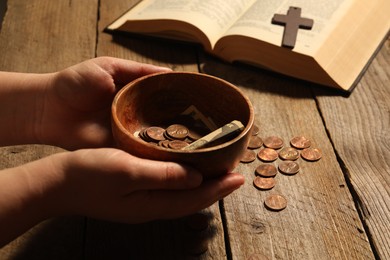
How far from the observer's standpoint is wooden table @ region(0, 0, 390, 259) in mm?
763

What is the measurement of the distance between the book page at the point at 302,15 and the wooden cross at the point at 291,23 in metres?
0.01

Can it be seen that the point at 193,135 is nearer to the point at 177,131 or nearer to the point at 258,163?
the point at 177,131

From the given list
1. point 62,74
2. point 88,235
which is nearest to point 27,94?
point 62,74

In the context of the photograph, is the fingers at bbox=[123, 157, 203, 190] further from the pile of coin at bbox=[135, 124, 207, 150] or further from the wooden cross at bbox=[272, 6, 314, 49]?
the wooden cross at bbox=[272, 6, 314, 49]

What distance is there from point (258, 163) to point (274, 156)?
0.04 metres

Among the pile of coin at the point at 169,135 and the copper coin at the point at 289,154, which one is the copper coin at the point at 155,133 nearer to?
the pile of coin at the point at 169,135

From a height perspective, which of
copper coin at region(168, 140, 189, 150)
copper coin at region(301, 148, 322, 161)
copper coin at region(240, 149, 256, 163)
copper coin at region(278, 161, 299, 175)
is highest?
copper coin at region(168, 140, 189, 150)

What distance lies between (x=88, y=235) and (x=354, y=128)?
1.97ft

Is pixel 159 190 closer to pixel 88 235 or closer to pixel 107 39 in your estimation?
pixel 88 235

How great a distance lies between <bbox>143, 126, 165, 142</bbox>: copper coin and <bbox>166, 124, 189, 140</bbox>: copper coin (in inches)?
0.5

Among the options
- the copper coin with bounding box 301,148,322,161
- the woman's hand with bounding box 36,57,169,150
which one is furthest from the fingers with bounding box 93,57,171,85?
the copper coin with bounding box 301,148,322,161

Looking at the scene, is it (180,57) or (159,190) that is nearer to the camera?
(159,190)

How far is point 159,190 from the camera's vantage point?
0.69m

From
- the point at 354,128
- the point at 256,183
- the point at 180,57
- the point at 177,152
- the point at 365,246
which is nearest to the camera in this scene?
the point at 177,152
